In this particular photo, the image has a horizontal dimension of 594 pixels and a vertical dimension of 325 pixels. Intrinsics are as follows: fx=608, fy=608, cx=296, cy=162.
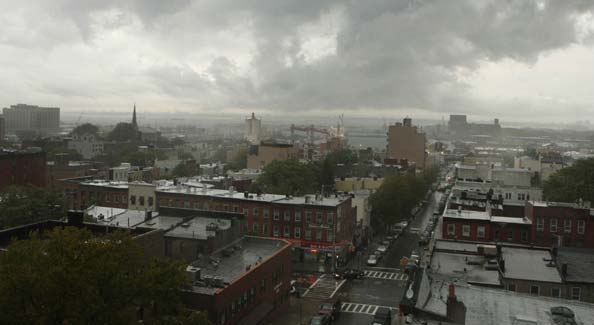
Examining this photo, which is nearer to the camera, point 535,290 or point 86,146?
point 535,290

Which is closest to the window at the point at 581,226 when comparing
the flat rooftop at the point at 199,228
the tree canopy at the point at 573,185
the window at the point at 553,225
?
the window at the point at 553,225

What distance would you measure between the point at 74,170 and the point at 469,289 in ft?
272

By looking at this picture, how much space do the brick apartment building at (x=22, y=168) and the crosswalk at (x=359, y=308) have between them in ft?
161

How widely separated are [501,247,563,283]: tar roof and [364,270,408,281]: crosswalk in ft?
44.5

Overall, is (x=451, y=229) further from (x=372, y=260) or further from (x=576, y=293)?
(x=576, y=293)

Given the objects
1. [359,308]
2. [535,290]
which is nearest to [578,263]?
[535,290]

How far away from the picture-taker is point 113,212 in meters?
52.9

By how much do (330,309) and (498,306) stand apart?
18.7 m

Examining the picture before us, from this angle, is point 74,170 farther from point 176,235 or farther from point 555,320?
point 555,320

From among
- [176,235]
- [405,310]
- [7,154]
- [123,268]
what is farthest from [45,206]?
[405,310]

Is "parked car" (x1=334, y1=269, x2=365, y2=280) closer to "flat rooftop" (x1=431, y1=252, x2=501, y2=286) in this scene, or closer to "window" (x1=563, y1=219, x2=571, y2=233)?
"flat rooftop" (x1=431, y1=252, x2=501, y2=286)

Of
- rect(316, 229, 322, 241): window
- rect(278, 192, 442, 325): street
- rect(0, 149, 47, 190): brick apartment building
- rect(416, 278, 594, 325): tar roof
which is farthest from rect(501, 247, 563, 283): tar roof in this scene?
rect(0, 149, 47, 190): brick apartment building

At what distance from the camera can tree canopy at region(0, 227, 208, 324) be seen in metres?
20.8

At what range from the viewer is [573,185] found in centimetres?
7788
